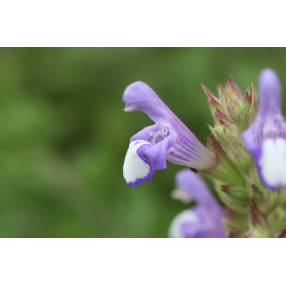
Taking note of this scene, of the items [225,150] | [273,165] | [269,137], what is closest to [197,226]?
[225,150]

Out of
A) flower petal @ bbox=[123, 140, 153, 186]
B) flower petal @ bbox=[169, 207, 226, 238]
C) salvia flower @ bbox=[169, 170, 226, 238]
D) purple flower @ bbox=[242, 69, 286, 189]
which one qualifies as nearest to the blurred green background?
flower petal @ bbox=[169, 207, 226, 238]

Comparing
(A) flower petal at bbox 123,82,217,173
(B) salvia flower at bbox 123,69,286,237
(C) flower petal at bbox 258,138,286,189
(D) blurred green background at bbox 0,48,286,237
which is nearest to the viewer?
(C) flower petal at bbox 258,138,286,189

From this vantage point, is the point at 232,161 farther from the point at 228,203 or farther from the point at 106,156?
the point at 106,156

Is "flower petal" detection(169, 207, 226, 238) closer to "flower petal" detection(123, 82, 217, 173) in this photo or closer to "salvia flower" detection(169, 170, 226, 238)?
"salvia flower" detection(169, 170, 226, 238)

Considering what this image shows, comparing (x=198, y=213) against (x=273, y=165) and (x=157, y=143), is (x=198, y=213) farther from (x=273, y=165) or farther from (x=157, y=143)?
(x=273, y=165)

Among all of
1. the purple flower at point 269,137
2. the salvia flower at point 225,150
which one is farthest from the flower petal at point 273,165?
the salvia flower at point 225,150
